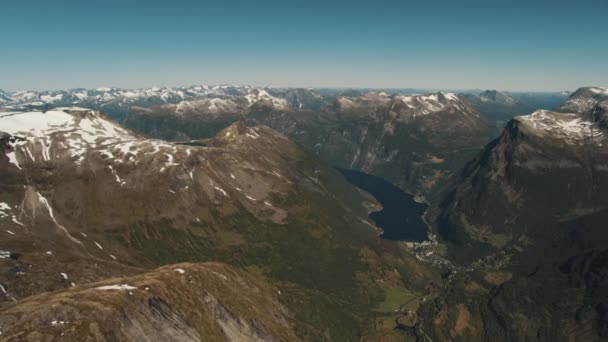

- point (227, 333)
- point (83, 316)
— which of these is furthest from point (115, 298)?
point (227, 333)

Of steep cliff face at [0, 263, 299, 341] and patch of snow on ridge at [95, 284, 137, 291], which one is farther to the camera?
patch of snow on ridge at [95, 284, 137, 291]

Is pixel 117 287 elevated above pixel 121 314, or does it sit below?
above

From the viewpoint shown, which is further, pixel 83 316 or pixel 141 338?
pixel 141 338

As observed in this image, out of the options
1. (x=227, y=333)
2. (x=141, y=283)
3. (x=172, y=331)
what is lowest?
(x=227, y=333)

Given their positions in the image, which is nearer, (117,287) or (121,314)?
(121,314)

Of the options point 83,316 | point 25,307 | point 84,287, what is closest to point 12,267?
point 84,287

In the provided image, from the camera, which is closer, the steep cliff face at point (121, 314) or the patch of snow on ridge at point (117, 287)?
the steep cliff face at point (121, 314)

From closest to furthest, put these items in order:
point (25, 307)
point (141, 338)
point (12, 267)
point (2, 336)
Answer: point (2, 336), point (25, 307), point (141, 338), point (12, 267)

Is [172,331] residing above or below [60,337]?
below

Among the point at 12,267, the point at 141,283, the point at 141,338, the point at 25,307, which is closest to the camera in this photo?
the point at 25,307

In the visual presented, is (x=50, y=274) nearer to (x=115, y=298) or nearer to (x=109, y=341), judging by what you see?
(x=115, y=298)
